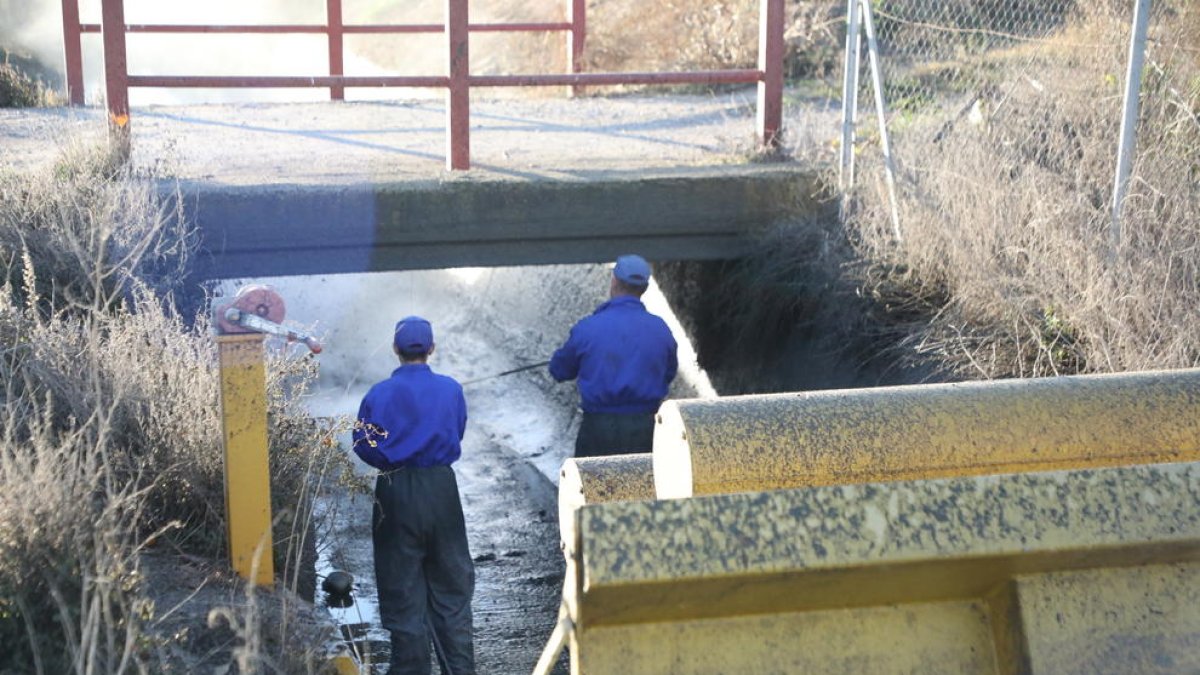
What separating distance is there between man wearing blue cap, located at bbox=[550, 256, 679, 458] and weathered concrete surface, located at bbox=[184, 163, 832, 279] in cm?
133

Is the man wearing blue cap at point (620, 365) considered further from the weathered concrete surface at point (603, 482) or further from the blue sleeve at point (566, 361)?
the weathered concrete surface at point (603, 482)

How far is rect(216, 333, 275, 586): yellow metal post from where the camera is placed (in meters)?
4.45

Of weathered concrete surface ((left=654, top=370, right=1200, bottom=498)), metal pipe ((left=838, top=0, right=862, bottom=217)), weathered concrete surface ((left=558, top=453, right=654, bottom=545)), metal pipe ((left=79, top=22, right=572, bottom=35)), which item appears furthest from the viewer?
metal pipe ((left=79, top=22, right=572, bottom=35))

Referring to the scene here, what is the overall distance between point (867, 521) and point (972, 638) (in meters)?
0.47

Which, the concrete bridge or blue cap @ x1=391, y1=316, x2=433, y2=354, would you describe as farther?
the concrete bridge

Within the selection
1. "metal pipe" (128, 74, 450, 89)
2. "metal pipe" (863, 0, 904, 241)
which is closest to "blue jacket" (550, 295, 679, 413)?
"metal pipe" (863, 0, 904, 241)

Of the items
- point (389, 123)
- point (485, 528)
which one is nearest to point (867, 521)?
point (485, 528)

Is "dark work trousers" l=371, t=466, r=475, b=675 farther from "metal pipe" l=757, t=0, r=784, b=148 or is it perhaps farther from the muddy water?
"metal pipe" l=757, t=0, r=784, b=148

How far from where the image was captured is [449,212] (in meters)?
7.45

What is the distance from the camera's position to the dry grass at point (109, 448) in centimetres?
346

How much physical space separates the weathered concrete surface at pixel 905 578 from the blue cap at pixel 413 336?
2554mm

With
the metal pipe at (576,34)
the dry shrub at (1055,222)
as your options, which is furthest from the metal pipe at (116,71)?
the metal pipe at (576,34)

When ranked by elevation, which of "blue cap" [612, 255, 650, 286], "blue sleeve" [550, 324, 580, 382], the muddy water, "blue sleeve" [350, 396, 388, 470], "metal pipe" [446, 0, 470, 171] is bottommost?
the muddy water

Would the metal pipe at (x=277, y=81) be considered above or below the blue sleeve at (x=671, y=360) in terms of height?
above
